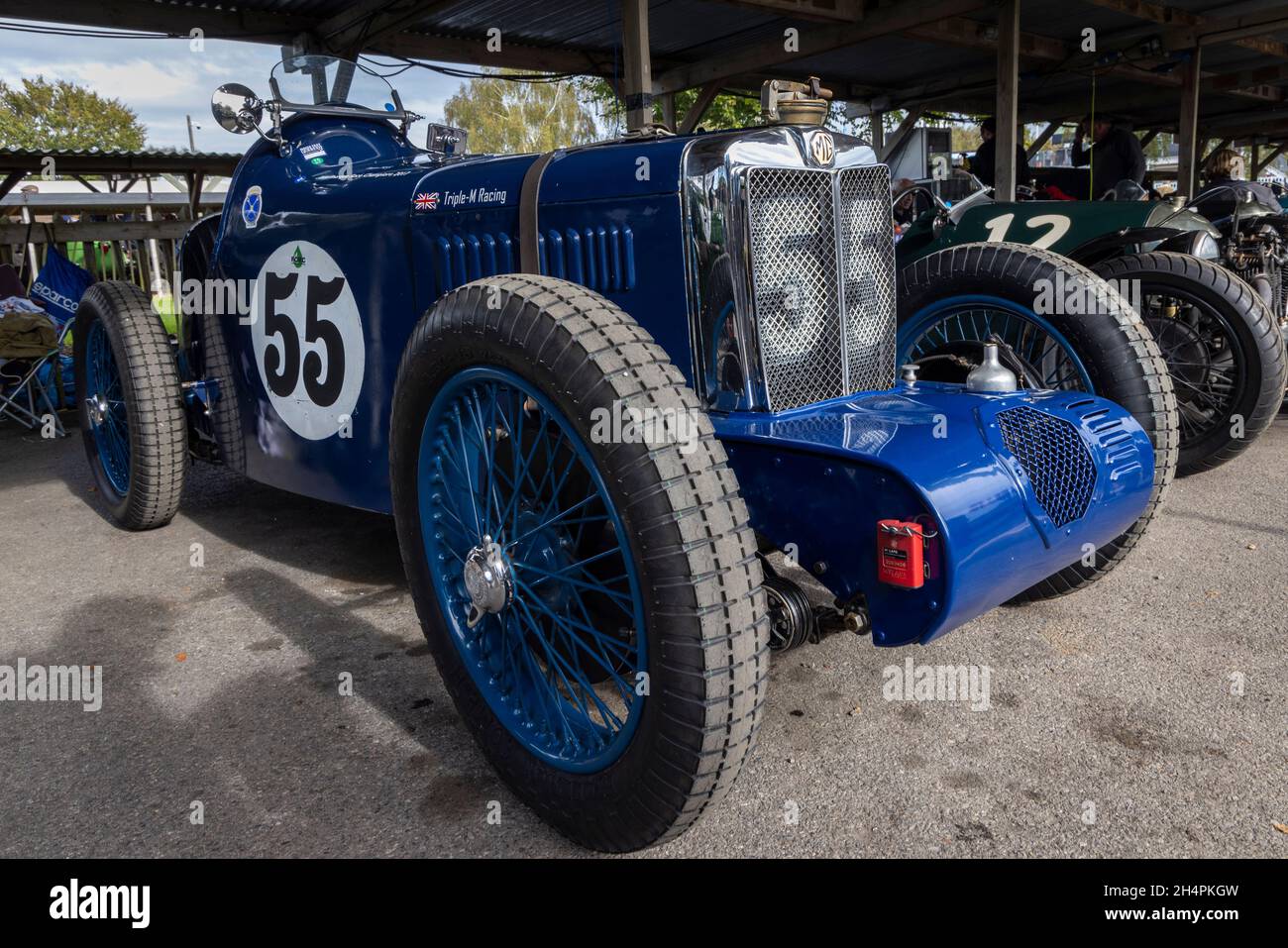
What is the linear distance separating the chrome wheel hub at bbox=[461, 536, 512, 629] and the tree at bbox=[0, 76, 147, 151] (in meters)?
42.4

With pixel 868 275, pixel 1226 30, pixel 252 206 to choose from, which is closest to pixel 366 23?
pixel 252 206

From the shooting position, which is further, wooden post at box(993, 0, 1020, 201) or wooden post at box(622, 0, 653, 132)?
wooden post at box(993, 0, 1020, 201)

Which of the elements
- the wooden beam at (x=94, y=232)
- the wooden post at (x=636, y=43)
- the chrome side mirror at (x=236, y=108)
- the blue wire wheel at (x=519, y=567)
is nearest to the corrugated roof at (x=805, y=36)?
the wooden post at (x=636, y=43)

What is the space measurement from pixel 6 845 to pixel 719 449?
1865 millimetres

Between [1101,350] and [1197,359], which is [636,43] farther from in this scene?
[1101,350]

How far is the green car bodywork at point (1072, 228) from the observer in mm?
5223

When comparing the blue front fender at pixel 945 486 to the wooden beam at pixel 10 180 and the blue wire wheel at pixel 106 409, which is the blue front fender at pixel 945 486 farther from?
the wooden beam at pixel 10 180

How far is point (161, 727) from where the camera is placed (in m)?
2.70

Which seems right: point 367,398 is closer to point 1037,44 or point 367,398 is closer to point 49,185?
point 1037,44

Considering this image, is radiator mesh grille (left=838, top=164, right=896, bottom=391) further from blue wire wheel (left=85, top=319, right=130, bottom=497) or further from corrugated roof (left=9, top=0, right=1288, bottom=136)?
corrugated roof (left=9, top=0, right=1288, bottom=136)

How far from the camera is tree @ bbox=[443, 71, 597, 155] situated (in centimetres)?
4072

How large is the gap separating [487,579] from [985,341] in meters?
1.92

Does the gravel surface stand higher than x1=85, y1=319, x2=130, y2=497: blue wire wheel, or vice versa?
x1=85, y1=319, x2=130, y2=497: blue wire wheel

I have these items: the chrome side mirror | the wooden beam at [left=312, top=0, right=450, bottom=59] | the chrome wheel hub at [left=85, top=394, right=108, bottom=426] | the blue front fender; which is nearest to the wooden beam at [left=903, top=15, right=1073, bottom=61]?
the wooden beam at [left=312, top=0, right=450, bottom=59]
